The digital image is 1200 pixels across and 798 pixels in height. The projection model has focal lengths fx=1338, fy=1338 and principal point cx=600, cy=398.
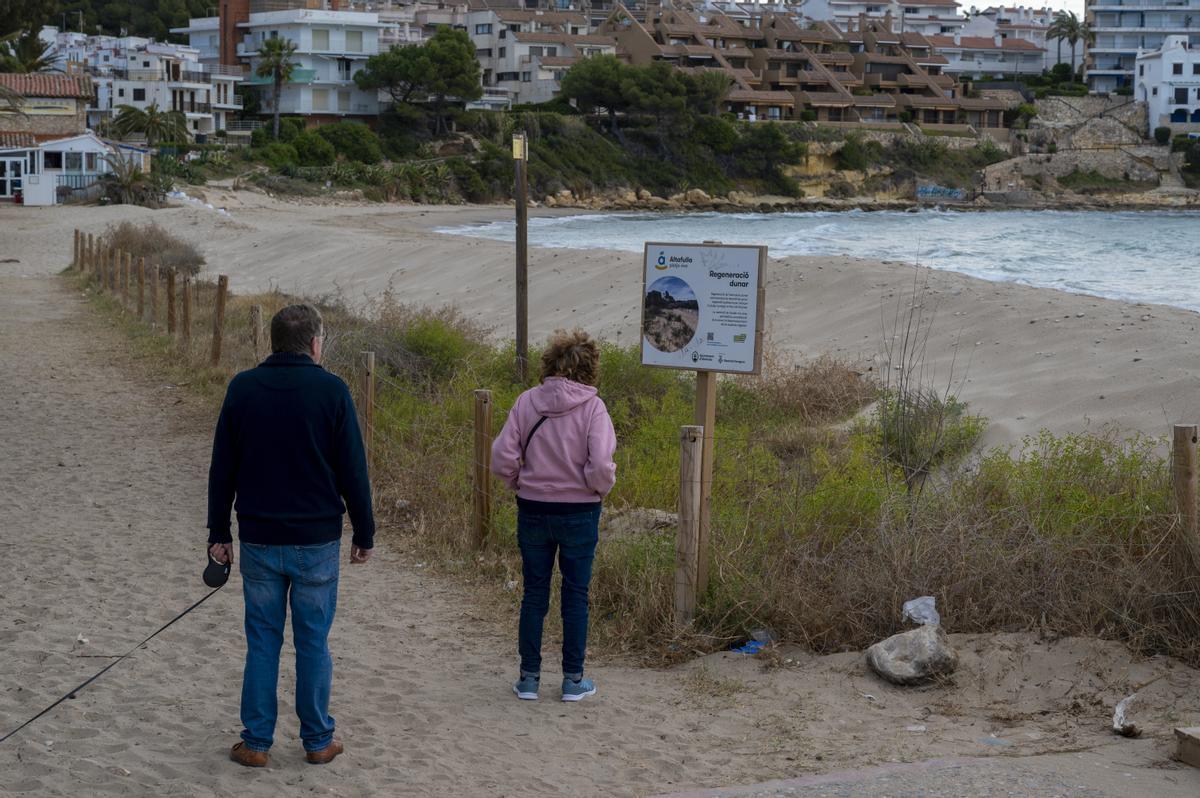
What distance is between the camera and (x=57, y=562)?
8211 millimetres

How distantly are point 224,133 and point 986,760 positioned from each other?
8407cm

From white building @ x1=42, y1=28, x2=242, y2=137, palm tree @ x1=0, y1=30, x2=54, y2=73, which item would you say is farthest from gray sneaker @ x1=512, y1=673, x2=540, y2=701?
white building @ x1=42, y1=28, x2=242, y2=137

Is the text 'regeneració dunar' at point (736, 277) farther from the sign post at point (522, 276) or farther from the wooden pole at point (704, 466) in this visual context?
the sign post at point (522, 276)

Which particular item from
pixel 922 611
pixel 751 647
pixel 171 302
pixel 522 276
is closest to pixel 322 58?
pixel 171 302

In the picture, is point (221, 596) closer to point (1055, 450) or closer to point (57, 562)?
point (57, 562)

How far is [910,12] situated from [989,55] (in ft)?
71.1

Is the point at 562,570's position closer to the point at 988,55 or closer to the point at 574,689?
the point at 574,689

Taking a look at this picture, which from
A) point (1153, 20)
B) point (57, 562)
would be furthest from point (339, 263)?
point (1153, 20)

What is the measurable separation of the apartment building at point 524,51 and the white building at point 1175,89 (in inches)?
1819

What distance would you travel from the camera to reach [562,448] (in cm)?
566

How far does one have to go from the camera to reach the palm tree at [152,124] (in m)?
74.1

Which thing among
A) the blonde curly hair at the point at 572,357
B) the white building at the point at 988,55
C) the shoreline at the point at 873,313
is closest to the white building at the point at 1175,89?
the white building at the point at 988,55

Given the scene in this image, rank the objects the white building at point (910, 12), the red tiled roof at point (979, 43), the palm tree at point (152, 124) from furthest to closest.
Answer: the white building at point (910, 12)
the red tiled roof at point (979, 43)
the palm tree at point (152, 124)

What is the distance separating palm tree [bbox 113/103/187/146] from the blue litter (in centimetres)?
7306
